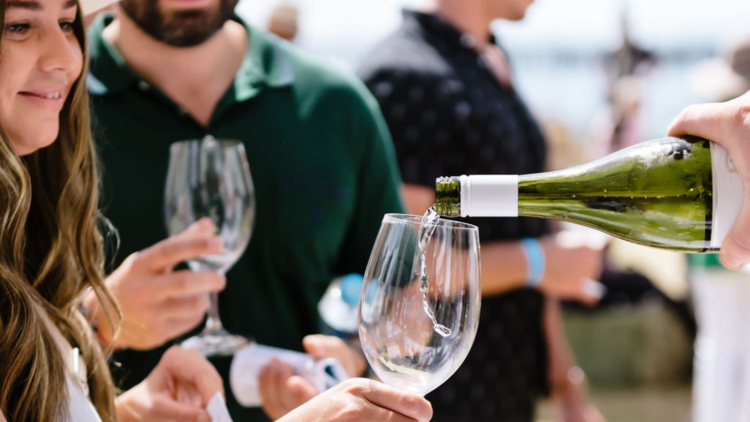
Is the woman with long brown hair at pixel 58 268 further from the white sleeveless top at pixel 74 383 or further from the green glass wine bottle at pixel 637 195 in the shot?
the green glass wine bottle at pixel 637 195

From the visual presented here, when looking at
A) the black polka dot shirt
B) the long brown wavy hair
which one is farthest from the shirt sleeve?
the long brown wavy hair

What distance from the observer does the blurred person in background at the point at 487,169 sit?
233 cm

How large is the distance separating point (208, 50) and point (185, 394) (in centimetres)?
92

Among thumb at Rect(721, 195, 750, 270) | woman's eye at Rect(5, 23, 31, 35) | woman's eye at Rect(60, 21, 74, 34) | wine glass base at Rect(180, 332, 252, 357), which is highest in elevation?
woman's eye at Rect(5, 23, 31, 35)

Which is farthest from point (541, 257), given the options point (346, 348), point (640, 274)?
point (640, 274)

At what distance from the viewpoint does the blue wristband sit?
236cm

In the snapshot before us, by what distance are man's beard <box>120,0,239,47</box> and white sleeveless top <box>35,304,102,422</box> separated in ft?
2.68

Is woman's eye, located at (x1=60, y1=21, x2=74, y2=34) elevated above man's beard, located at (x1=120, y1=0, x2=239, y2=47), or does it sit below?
above

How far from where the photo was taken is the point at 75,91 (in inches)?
53.3

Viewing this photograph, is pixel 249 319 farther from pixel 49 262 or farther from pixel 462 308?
pixel 462 308

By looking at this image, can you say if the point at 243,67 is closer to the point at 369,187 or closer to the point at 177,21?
the point at 177,21

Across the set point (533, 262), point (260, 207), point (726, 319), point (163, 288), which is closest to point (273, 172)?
point (260, 207)

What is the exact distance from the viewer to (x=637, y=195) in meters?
1.15

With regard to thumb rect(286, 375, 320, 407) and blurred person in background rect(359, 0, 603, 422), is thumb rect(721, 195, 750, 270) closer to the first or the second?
thumb rect(286, 375, 320, 407)
